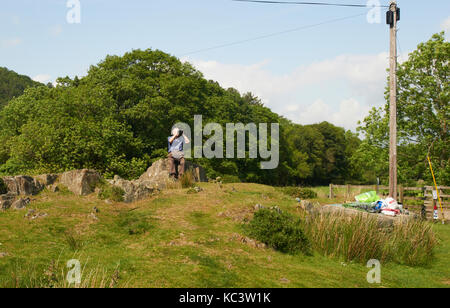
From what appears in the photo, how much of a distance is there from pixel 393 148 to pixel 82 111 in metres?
22.6

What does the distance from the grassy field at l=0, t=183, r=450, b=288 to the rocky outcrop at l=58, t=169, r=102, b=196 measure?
865mm

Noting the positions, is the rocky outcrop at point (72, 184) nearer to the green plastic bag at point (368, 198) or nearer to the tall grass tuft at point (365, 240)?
the tall grass tuft at point (365, 240)

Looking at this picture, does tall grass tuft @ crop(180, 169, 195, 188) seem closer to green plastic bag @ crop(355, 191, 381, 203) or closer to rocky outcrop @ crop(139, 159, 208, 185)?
rocky outcrop @ crop(139, 159, 208, 185)

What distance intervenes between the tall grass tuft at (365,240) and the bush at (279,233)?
18.8 inches

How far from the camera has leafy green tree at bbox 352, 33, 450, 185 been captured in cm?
2722

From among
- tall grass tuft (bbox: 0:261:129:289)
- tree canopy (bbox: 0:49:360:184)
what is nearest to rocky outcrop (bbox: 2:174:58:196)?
tall grass tuft (bbox: 0:261:129:289)

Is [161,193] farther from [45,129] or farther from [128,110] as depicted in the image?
[128,110]

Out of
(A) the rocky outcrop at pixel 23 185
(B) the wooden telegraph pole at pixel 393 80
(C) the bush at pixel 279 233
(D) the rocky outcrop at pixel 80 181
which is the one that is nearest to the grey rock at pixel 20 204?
(A) the rocky outcrop at pixel 23 185

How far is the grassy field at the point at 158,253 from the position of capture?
23.3ft

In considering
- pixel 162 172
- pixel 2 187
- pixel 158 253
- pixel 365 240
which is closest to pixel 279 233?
pixel 365 240

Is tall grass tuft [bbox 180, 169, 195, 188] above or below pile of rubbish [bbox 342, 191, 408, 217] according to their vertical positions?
above

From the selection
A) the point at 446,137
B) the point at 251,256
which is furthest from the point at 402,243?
the point at 446,137

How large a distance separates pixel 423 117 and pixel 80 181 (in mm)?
25048

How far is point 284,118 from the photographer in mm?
94625
